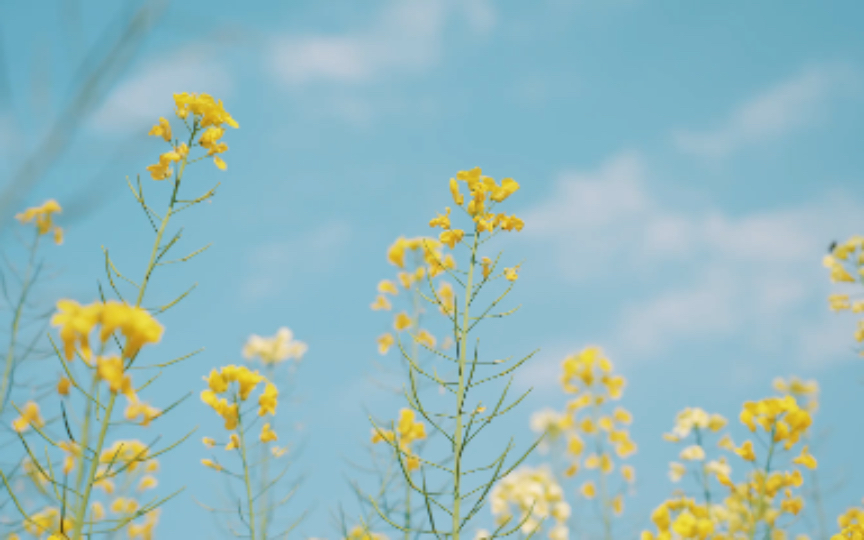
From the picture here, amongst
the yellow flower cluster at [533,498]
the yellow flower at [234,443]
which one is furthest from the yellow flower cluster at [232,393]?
the yellow flower cluster at [533,498]

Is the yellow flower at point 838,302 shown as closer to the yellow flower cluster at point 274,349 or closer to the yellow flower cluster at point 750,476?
the yellow flower cluster at point 750,476

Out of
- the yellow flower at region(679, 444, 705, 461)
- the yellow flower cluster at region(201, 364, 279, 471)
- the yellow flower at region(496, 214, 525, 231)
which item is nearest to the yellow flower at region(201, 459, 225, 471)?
the yellow flower cluster at region(201, 364, 279, 471)

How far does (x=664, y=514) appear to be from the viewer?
4023 millimetres

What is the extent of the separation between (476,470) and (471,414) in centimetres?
21

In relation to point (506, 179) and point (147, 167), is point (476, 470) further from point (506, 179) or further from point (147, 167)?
point (147, 167)

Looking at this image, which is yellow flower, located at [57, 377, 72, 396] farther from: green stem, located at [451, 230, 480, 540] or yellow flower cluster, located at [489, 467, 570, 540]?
yellow flower cluster, located at [489, 467, 570, 540]

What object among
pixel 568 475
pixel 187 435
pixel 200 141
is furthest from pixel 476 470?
pixel 568 475

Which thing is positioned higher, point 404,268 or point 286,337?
point 404,268

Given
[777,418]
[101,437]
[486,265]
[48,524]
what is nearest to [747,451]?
[777,418]

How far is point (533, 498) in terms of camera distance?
21.3 ft

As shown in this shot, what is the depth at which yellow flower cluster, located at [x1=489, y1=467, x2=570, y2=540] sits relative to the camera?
21.0 feet

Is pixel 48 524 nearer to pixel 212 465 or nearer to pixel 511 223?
pixel 212 465

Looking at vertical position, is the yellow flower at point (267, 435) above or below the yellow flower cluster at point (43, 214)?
below

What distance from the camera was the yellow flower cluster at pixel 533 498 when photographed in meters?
6.41
